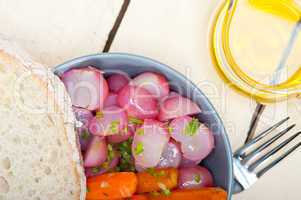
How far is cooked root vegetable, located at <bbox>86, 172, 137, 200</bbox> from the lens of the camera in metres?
0.81

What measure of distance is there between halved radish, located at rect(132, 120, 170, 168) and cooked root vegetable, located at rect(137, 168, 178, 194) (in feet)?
0.05

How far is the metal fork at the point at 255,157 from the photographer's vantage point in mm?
923

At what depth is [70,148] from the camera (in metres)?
0.77

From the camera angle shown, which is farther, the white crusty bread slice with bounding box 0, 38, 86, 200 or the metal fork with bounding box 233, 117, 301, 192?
the metal fork with bounding box 233, 117, 301, 192

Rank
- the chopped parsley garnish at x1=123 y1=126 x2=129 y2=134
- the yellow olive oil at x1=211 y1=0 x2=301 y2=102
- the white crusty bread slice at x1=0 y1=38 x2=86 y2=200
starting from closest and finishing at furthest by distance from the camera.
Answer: the white crusty bread slice at x1=0 y1=38 x2=86 y2=200, the chopped parsley garnish at x1=123 y1=126 x2=129 y2=134, the yellow olive oil at x1=211 y1=0 x2=301 y2=102

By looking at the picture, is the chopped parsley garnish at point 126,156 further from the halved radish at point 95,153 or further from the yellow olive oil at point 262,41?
the yellow olive oil at point 262,41

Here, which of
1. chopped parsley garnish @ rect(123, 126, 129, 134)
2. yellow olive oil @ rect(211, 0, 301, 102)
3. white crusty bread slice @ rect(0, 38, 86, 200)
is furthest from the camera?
yellow olive oil @ rect(211, 0, 301, 102)

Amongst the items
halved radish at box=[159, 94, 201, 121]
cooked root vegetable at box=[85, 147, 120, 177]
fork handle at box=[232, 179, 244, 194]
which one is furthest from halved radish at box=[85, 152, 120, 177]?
fork handle at box=[232, 179, 244, 194]

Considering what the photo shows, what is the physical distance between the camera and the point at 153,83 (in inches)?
34.5

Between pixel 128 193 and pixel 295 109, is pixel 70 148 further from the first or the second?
pixel 295 109

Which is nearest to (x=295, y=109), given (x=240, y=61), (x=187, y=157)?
(x=240, y=61)

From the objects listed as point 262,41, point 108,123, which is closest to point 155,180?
point 108,123

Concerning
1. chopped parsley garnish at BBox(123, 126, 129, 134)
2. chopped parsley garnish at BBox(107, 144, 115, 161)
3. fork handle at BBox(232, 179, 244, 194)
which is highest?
chopped parsley garnish at BBox(123, 126, 129, 134)

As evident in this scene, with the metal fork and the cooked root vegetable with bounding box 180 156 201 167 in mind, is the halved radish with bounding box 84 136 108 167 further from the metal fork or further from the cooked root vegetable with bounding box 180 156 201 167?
the metal fork
